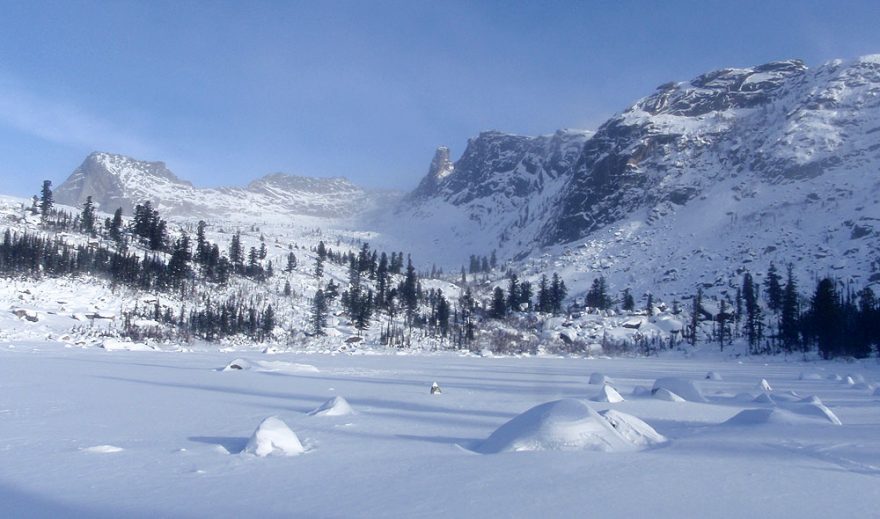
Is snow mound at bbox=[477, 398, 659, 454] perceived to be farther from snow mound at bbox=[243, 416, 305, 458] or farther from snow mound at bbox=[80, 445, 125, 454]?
snow mound at bbox=[80, 445, 125, 454]

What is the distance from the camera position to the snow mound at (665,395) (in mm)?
25547

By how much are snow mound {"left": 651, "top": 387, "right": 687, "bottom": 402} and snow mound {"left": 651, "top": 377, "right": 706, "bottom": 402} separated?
0.27ft

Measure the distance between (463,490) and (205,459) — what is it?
581 cm

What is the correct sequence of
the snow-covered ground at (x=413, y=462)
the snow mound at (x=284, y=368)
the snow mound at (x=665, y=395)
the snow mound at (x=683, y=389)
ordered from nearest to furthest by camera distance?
the snow-covered ground at (x=413, y=462) → the snow mound at (x=665, y=395) → the snow mound at (x=683, y=389) → the snow mound at (x=284, y=368)

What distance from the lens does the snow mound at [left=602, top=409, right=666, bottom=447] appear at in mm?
13352

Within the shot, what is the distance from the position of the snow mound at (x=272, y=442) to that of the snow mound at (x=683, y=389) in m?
19.4

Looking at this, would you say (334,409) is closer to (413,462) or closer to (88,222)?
(413,462)

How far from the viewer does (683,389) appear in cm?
2777

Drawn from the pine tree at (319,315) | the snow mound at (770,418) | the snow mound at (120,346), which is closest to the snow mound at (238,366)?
the snow mound at (120,346)

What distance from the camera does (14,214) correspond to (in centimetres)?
14000

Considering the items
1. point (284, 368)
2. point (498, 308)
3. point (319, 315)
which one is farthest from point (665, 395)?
point (498, 308)

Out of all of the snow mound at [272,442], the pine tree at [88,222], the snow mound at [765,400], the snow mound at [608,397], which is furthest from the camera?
the pine tree at [88,222]

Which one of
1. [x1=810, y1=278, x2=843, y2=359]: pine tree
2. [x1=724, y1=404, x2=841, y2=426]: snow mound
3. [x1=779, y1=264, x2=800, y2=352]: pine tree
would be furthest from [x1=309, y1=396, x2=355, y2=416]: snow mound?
[x1=779, y1=264, x2=800, y2=352]: pine tree

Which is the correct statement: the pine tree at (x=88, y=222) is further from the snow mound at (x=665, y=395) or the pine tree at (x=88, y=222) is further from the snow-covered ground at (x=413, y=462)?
the snow mound at (x=665, y=395)
